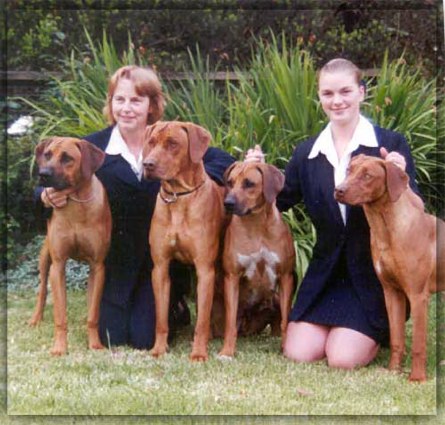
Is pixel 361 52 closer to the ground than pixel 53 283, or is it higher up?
higher up

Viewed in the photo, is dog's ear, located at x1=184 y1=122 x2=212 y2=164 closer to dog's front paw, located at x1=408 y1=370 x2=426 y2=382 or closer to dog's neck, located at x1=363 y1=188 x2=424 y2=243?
dog's neck, located at x1=363 y1=188 x2=424 y2=243

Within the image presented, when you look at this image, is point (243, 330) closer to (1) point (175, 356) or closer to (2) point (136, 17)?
(1) point (175, 356)

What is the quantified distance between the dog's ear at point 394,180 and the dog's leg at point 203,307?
1092 mm

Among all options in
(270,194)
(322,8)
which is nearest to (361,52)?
(322,8)

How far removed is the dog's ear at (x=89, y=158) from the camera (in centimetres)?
461

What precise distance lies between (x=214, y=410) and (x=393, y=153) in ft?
5.53

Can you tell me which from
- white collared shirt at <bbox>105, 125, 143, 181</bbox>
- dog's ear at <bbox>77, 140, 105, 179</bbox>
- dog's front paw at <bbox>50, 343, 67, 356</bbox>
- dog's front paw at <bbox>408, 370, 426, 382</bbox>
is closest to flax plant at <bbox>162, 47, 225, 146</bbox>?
white collared shirt at <bbox>105, 125, 143, 181</bbox>

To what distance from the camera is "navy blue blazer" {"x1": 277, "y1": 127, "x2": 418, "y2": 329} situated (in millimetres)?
4730

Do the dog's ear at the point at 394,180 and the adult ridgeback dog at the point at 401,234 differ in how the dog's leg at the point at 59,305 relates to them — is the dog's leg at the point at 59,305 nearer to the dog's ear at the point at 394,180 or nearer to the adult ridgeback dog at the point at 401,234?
the adult ridgeback dog at the point at 401,234

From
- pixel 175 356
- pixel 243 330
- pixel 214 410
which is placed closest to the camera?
pixel 214 410

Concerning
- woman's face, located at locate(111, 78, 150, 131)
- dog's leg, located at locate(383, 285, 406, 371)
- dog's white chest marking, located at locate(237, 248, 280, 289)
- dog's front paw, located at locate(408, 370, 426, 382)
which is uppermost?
woman's face, located at locate(111, 78, 150, 131)

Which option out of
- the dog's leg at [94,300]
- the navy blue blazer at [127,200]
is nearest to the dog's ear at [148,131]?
the navy blue blazer at [127,200]

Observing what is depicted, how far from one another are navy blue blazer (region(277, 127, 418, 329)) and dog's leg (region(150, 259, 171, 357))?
76 centimetres

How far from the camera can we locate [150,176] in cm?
446
